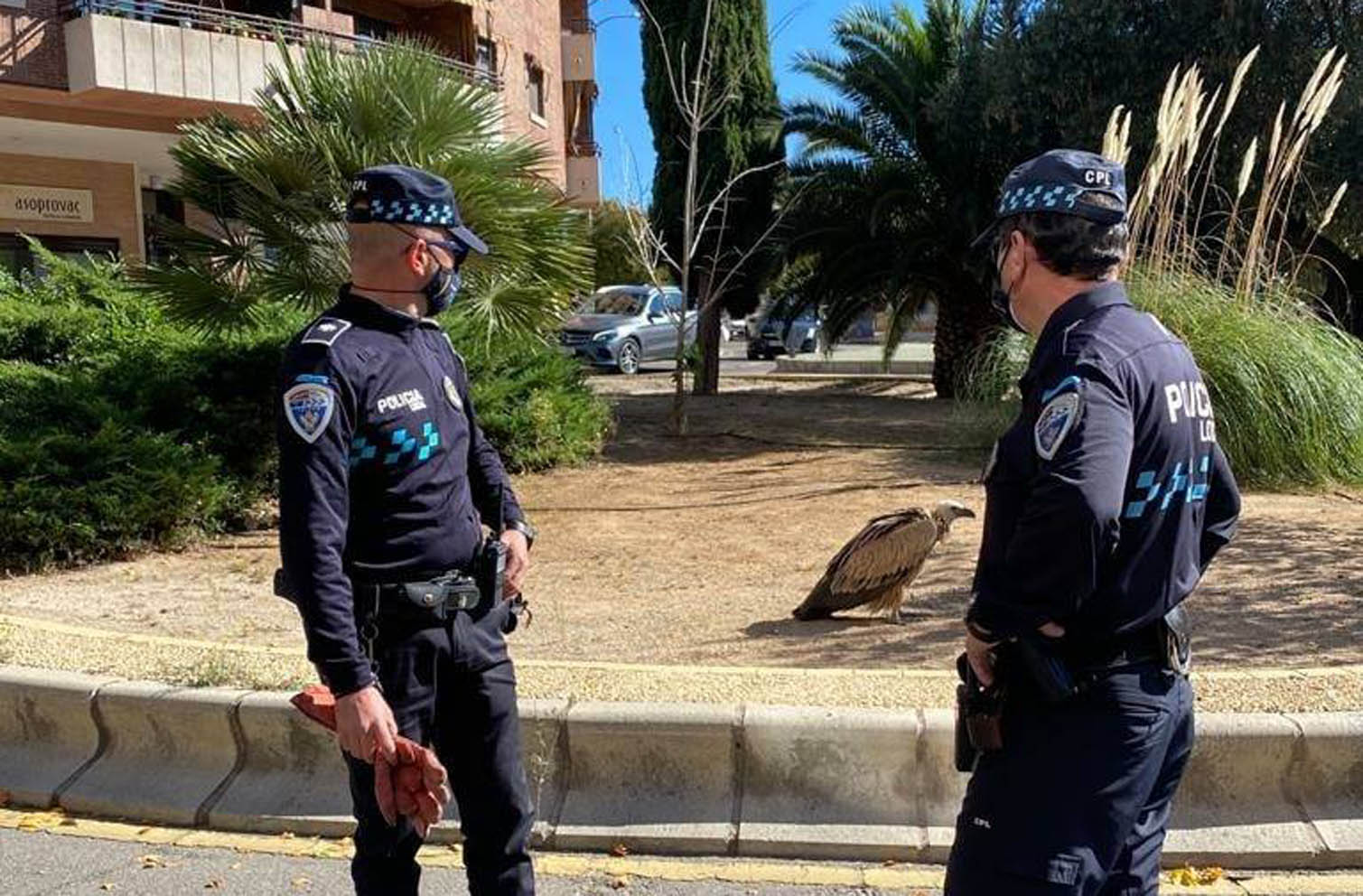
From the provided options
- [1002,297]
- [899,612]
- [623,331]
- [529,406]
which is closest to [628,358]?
[623,331]

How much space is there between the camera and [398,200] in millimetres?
2736

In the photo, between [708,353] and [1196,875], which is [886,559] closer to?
[1196,875]

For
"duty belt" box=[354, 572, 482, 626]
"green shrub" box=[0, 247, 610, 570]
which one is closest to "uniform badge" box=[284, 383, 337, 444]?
"duty belt" box=[354, 572, 482, 626]

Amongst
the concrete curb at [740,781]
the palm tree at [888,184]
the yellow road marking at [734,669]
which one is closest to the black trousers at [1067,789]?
the concrete curb at [740,781]

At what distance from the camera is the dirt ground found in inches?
210

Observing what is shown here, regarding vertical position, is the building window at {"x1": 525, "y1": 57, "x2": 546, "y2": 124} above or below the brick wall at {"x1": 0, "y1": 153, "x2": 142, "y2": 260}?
above

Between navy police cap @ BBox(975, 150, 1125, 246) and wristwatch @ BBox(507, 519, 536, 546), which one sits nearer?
navy police cap @ BBox(975, 150, 1125, 246)

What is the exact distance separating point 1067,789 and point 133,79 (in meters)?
16.3

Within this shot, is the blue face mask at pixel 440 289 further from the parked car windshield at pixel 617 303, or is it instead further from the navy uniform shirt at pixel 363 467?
the parked car windshield at pixel 617 303

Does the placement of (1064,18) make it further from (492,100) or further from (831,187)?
(492,100)

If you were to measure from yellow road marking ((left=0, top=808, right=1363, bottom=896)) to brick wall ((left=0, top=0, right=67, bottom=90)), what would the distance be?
1379cm

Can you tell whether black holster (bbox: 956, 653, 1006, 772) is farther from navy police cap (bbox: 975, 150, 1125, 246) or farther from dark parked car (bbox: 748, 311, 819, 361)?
dark parked car (bbox: 748, 311, 819, 361)

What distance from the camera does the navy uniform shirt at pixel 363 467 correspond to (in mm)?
2459

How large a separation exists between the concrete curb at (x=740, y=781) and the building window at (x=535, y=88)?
2444 centimetres
